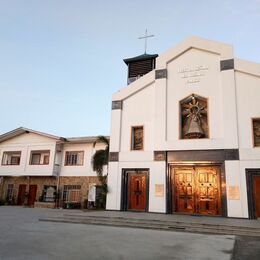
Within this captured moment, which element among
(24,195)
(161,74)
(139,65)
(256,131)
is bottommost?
(24,195)

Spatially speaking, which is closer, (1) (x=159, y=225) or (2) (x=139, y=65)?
(1) (x=159, y=225)

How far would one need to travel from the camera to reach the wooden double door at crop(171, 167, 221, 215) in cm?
1416

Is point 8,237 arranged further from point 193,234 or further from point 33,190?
point 33,190

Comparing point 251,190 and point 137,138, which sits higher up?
point 137,138

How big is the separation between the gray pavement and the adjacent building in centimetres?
1222

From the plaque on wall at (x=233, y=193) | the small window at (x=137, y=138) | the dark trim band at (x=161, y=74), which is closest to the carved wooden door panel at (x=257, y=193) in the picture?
the plaque on wall at (x=233, y=193)

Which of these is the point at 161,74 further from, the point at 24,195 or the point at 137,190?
the point at 24,195

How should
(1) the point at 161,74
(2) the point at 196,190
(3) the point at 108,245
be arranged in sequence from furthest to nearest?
1. (1) the point at 161,74
2. (2) the point at 196,190
3. (3) the point at 108,245

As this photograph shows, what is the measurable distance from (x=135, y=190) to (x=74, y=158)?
29.6ft

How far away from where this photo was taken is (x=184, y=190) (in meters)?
14.7

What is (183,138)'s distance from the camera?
610 inches

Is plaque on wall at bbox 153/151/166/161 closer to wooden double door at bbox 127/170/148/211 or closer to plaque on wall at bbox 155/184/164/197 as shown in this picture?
wooden double door at bbox 127/170/148/211

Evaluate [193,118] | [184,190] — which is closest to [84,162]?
[184,190]

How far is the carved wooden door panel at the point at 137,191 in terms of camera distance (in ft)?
51.0
